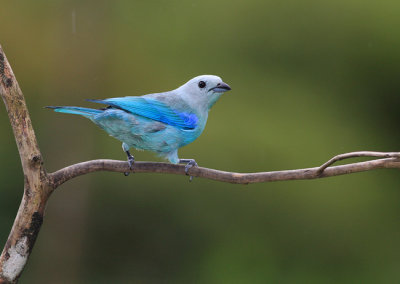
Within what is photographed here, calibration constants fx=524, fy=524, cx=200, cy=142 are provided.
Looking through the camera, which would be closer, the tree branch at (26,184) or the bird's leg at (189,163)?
the tree branch at (26,184)

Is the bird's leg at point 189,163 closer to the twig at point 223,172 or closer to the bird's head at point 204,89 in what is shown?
the twig at point 223,172

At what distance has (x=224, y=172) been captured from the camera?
2.36 metres

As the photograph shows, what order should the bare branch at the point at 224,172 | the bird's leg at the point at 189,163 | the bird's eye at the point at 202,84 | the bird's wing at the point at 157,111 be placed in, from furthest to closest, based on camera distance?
the bird's eye at the point at 202,84 < the bird's wing at the point at 157,111 < the bird's leg at the point at 189,163 < the bare branch at the point at 224,172

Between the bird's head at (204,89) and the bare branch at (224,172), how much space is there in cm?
42

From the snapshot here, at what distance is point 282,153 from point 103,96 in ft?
5.52

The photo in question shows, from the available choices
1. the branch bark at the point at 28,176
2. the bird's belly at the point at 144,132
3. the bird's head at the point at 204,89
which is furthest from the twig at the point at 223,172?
the bird's head at the point at 204,89

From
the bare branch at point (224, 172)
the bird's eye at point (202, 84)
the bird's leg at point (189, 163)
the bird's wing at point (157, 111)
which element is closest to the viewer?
the bare branch at point (224, 172)

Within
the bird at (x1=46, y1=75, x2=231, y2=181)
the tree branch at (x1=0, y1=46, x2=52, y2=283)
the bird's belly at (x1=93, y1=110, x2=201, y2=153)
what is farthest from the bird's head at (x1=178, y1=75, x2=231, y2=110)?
the tree branch at (x1=0, y1=46, x2=52, y2=283)

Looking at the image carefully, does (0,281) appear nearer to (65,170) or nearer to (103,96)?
(65,170)

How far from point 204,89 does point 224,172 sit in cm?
55

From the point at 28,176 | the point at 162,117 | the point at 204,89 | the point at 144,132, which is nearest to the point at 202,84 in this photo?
the point at 204,89

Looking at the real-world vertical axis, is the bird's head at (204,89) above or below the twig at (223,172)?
above

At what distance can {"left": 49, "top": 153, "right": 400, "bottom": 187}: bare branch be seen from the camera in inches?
86.0

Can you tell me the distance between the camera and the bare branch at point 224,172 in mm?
2186
